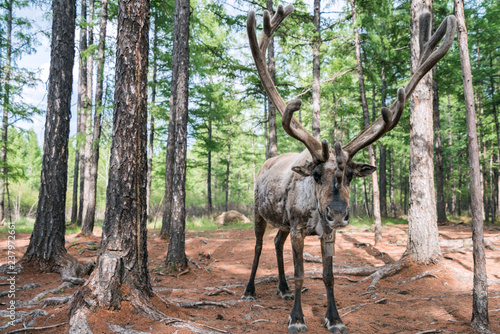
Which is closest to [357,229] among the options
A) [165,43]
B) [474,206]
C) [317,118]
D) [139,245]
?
[317,118]

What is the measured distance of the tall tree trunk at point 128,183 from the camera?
10.8ft

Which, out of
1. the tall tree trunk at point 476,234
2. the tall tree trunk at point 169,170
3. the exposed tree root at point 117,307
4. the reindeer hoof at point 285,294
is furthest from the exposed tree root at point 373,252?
the tall tree trunk at point 169,170

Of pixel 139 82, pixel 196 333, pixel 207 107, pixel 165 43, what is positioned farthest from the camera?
pixel 207 107

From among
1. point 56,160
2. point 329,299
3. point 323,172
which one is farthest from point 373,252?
point 56,160

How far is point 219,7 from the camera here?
1222 cm

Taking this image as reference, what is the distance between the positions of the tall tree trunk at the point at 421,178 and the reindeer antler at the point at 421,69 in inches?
99.7

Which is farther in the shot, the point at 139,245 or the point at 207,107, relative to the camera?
the point at 207,107

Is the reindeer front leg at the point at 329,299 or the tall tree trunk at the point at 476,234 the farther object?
the reindeer front leg at the point at 329,299

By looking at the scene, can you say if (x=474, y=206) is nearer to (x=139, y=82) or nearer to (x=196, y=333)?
(x=196, y=333)

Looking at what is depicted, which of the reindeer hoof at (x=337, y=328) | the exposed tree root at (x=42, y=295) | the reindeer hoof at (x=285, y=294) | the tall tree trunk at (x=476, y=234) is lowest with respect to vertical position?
the reindeer hoof at (x=285, y=294)

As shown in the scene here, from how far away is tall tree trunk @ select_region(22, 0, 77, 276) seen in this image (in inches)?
226

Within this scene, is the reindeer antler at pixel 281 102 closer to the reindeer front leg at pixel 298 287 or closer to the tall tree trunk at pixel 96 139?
the reindeer front leg at pixel 298 287

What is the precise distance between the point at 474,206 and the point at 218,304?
3537 millimetres

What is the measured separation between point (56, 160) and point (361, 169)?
18.8 feet
